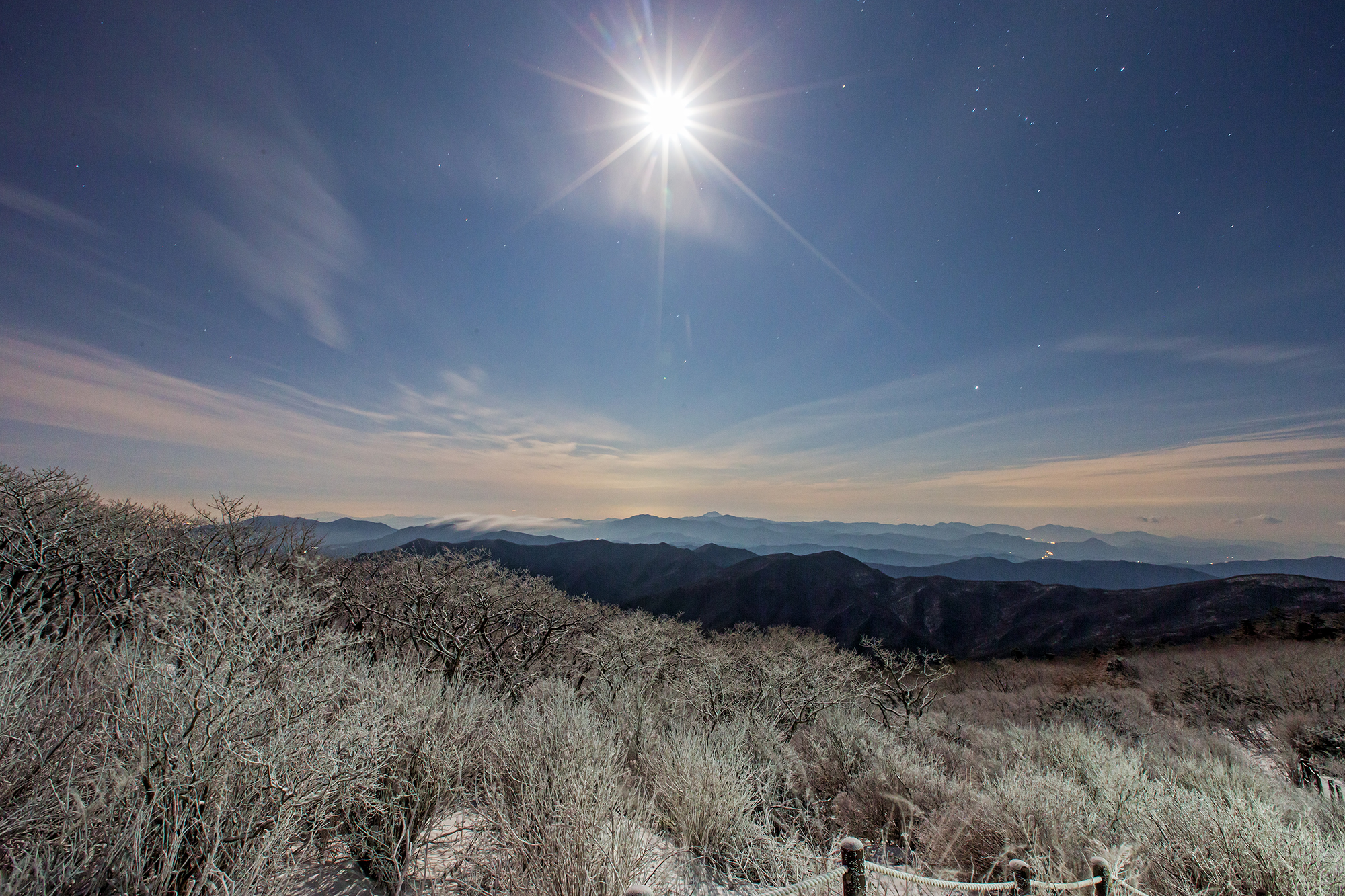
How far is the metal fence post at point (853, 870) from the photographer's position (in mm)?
2881

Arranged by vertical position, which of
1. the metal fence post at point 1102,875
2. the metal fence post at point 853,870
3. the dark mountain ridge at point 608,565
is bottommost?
the dark mountain ridge at point 608,565

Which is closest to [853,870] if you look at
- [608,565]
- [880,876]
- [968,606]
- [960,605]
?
[880,876]

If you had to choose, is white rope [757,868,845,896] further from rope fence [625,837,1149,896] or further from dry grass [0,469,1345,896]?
dry grass [0,469,1345,896]

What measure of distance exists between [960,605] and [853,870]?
10718cm

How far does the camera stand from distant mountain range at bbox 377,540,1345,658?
66812mm

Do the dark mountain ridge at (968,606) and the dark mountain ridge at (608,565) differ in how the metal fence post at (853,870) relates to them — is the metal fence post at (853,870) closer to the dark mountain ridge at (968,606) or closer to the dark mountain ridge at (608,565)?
the dark mountain ridge at (968,606)

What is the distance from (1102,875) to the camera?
3.31 metres

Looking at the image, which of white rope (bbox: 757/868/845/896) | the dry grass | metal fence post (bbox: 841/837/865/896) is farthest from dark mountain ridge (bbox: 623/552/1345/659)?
metal fence post (bbox: 841/837/865/896)

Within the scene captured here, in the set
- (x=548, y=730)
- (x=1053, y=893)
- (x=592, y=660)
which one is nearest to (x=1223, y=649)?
(x=592, y=660)

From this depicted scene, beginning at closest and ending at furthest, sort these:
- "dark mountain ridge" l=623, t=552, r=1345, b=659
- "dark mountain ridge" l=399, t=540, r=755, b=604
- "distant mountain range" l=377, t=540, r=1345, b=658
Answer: "dark mountain ridge" l=623, t=552, r=1345, b=659, "distant mountain range" l=377, t=540, r=1345, b=658, "dark mountain ridge" l=399, t=540, r=755, b=604

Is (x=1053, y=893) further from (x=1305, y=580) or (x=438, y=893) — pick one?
(x=1305, y=580)

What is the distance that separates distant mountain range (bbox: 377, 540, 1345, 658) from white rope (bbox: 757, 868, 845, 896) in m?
56.7

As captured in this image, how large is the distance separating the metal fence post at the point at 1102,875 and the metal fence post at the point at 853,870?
192cm

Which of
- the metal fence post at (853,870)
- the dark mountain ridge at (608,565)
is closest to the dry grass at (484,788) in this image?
the metal fence post at (853,870)
